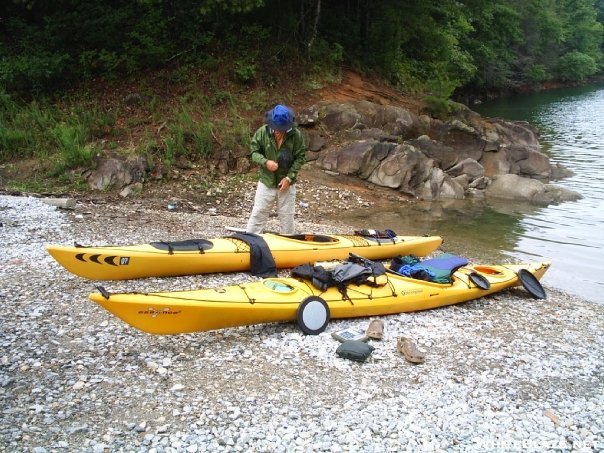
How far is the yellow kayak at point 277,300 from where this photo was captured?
181 inches

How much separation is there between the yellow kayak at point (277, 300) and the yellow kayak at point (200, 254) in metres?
1.10

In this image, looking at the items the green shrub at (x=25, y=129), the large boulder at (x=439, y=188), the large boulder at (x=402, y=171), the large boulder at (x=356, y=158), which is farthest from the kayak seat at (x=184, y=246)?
the large boulder at (x=439, y=188)

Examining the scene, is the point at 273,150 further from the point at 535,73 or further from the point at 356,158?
the point at 535,73

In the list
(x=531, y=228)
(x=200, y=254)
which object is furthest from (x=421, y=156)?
(x=200, y=254)

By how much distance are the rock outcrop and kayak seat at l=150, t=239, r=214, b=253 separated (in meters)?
6.36

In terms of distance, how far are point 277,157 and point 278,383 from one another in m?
3.26

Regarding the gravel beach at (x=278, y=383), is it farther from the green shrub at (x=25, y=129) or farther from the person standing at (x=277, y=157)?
the green shrub at (x=25, y=129)

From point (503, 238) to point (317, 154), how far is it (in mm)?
4594

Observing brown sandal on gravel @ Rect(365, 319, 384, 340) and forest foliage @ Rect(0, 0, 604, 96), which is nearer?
brown sandal on gravel @ Rect(365, 319, 384, 340)

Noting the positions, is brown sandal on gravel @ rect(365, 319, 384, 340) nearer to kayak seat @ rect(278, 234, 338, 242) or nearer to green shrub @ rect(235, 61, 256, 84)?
kayak seat @ rect(278, 234, 338, 242)

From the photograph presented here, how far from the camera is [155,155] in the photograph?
11.4 metres

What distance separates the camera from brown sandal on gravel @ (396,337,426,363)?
196 inches

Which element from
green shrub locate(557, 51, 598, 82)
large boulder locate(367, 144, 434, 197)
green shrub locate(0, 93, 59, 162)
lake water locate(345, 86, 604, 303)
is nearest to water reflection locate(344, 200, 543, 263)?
lake water locate(345, 86, 604, 303)

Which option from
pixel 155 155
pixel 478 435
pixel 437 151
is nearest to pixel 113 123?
pixel 155 155
